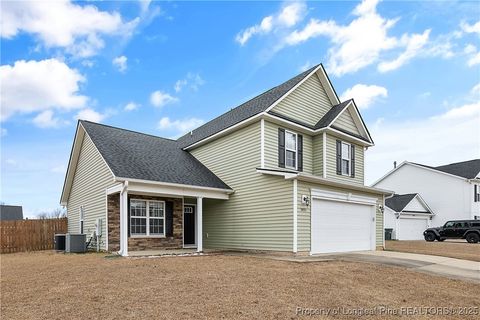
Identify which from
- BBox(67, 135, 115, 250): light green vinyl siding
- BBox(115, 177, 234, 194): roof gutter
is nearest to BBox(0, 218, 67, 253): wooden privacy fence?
BBox(67, 135, 115, 250): light green vinyl siding

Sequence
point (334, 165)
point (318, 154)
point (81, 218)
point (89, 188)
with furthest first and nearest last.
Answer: point (81, 218) → point (334, 165) → point (89, 188) → point (318, 154)

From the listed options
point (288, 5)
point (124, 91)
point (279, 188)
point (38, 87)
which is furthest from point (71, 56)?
point (279, 188)

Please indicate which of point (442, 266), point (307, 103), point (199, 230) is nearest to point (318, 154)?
point (307, 103)

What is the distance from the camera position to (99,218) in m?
15.2

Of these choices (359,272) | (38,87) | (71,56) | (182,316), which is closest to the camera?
(182,316)

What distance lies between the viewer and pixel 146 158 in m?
16.0

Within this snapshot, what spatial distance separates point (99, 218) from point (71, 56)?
745cm

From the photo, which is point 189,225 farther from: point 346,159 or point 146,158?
point 346,159

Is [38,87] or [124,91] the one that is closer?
[38,87]

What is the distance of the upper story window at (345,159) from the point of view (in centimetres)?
1752

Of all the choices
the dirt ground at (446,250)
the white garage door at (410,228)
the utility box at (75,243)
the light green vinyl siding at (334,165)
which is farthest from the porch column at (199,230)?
the white garage door at (410,228)

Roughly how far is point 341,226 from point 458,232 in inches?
621

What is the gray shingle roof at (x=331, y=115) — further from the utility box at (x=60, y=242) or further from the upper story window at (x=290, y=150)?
the utility box at (x=60, y=242)

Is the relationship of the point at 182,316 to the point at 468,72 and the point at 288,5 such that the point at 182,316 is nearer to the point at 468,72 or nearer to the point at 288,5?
the point at 288,5
